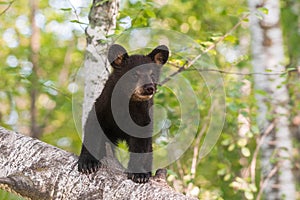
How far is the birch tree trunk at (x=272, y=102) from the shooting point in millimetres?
8148

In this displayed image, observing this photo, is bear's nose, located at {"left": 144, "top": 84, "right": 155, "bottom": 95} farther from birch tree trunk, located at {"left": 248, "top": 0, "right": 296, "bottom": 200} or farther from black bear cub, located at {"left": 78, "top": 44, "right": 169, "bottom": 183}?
birch tree trunk, located at {"left": 248, "top": 0, "right": 296, "bottom": 200}

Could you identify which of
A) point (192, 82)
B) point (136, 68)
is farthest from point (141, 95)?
point (192, 82)

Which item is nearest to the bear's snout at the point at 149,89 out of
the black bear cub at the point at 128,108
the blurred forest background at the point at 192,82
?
the black bear cub at the point at 128,108

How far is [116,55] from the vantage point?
15.9ft

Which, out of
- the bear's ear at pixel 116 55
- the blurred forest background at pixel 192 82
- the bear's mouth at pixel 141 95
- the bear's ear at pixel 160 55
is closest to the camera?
the bear's mouth at pixel 141 95

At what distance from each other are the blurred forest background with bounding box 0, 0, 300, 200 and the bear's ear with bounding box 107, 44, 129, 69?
519 mm

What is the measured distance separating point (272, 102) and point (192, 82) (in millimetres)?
1473

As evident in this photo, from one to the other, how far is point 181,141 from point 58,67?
7764mm

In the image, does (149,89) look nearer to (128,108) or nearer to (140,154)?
(128,108)

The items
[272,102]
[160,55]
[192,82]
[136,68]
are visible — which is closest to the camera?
Result: [136,68]

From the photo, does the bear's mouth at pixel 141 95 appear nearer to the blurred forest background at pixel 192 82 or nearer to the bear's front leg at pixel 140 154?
the bear's front leg at pixel 140 154

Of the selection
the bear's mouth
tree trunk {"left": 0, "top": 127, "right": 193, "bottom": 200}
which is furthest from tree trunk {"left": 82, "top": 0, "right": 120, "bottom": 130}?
tree trunk {"left": 0, "top": 127, "right": 193, "bottom": 200}

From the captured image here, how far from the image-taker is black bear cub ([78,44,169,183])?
4605 millimetres

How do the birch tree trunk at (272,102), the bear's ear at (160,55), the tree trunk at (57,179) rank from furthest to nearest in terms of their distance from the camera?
the birch tree trunk at (272,102)
the bear's ear at (160,55)
the tree trunk at (57,179)
